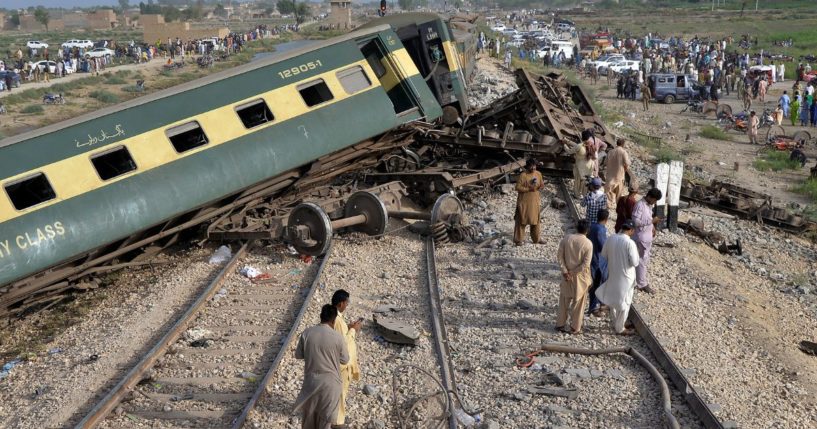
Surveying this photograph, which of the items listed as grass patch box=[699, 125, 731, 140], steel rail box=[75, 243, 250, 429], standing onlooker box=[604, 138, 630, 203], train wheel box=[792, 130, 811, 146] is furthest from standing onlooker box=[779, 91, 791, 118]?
steel rail box=[75, 243, 250, 429]

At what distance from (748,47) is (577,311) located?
203ft

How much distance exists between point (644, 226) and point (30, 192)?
8.19 m

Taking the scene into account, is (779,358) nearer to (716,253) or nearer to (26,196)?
(716,253)

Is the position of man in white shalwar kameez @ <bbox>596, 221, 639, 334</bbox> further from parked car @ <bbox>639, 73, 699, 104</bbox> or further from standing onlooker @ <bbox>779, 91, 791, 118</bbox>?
parked car @ <bbox>639, 73, 699, 104</bbox>

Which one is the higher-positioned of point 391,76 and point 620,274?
point 391,76

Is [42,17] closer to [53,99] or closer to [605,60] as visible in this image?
[53,99]

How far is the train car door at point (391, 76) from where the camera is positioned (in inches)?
630

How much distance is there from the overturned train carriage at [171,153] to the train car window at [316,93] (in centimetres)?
2

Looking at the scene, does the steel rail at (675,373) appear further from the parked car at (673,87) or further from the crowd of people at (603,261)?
the parked car at (673,87)

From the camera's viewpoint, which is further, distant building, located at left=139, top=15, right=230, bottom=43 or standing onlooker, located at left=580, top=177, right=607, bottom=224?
distant building, located at left=139, top=15, right=230, bottom=43

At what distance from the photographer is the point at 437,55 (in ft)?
64.8

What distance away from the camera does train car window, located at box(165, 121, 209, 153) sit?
40.7 feet

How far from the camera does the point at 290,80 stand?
45.7 feet

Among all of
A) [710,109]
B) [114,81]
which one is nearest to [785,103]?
[710,109]
